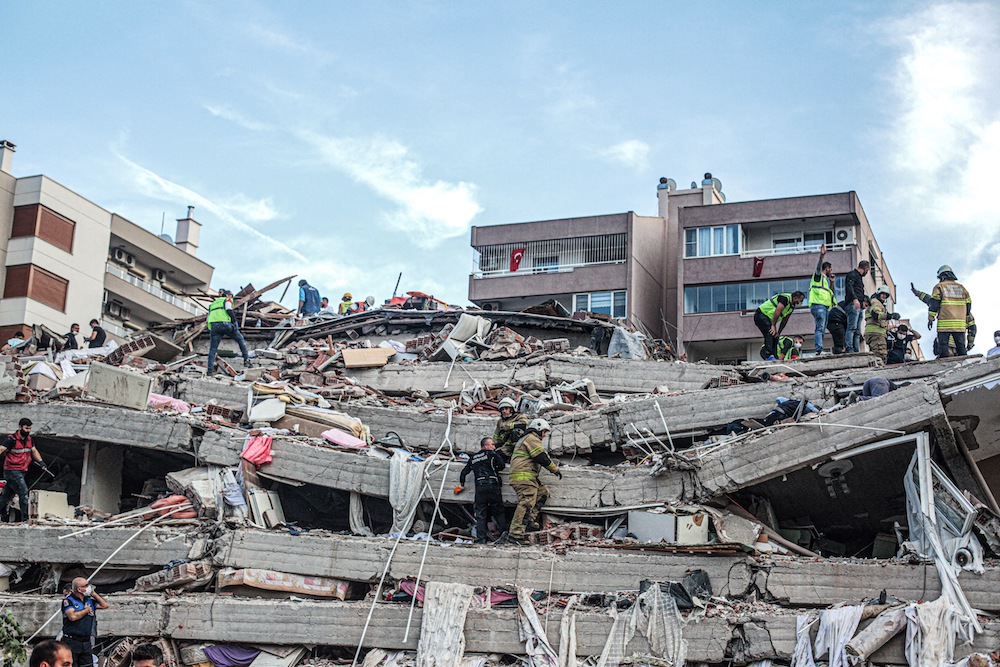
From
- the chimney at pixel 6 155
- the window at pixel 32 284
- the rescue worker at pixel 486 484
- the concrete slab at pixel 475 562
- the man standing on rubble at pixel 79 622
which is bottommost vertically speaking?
the man standing on rubble at pixel 79 622

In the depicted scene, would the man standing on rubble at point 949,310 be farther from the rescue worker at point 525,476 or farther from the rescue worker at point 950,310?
the rescue worker at point 525,476

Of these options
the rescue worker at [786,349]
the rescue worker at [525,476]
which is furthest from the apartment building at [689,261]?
the rescue worker at [525,476]

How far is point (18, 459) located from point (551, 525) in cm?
685

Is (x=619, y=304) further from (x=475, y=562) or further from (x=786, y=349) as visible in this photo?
(x=475, y=562)

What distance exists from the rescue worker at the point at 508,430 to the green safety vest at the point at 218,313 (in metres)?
6.93

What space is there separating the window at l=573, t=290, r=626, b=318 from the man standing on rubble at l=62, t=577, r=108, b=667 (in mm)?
30647

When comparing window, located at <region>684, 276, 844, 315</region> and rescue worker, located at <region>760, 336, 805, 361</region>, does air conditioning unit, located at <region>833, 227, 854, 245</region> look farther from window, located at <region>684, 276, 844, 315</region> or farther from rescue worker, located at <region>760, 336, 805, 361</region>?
rescue worker, located at <region>760, 336, 805, 361</region>

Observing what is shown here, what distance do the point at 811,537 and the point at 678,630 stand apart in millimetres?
3043

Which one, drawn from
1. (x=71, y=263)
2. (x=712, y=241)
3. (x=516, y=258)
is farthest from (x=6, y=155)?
(x=712, y=241)

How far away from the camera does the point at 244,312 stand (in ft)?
78.2

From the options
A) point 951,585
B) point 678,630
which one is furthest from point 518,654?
point 951,585

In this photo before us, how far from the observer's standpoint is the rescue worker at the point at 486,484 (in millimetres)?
13758

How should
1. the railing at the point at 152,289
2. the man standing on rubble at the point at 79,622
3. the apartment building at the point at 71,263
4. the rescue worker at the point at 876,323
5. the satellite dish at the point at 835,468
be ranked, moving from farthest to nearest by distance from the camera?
the railing at the point at 152,289, the apartment building at the point at 71,263, the rescue worker at the point at 876,323, the satellite dish at the point at 835,468, the man standing on rubble at the point at 79,622

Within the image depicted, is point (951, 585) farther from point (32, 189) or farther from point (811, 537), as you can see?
point (32, 189)
